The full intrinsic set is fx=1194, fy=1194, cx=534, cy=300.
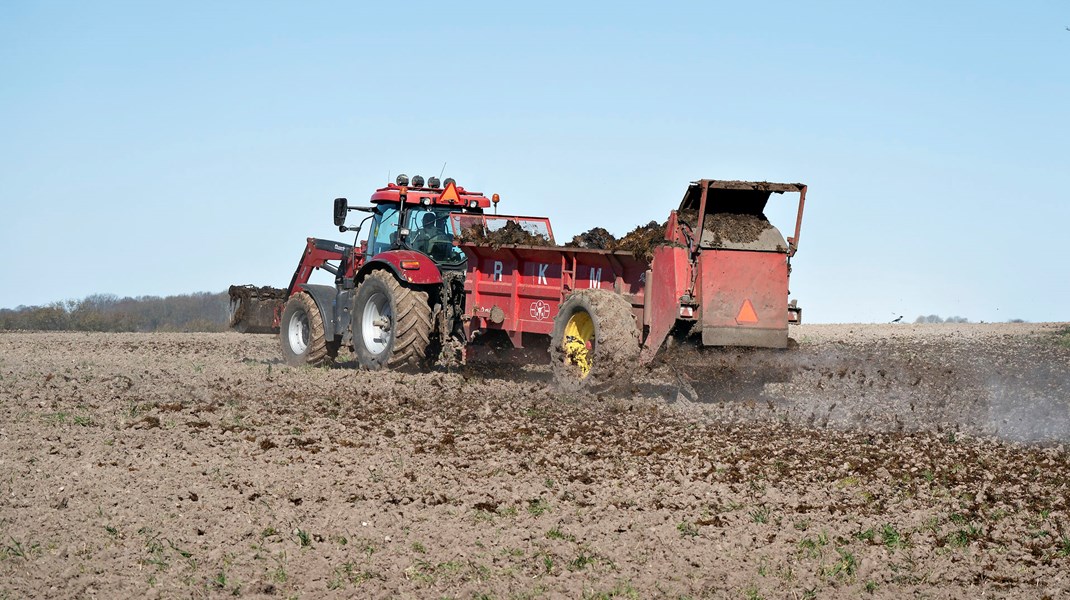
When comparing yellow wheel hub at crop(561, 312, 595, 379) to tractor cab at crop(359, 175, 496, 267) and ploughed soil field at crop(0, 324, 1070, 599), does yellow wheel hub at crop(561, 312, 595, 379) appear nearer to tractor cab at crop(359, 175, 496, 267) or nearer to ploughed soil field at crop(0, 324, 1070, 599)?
ploughed soil field at crop(0, 324, 1070, 599)

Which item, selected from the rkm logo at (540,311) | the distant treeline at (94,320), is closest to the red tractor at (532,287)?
the rkm logo at (540,311)

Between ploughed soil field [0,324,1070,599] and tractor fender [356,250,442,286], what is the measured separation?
152cm

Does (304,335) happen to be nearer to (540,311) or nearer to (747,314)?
(540,311)

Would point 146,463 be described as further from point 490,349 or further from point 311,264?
point 311,264

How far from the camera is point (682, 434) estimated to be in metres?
9.81

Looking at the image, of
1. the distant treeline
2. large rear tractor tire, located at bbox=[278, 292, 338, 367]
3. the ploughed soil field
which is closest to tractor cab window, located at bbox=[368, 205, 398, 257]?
large rear tractor tire, located at bbox=[278, 292, 338, 367]

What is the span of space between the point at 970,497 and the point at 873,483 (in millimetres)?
647

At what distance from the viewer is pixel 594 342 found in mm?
11758

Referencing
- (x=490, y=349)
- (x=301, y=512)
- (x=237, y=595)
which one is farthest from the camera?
(x=490, y=349)

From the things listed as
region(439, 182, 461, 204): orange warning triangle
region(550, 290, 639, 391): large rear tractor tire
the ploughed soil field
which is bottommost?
the ploughed soil field

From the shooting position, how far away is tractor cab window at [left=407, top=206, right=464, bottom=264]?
1521cm

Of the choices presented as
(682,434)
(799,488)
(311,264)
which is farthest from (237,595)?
(311,264)

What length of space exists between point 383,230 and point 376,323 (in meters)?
1.26

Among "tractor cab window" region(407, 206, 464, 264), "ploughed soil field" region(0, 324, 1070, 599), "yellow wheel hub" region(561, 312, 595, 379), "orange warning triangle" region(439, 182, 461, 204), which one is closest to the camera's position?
"ploughed soil field" region(0, 324, 1070, 599)
